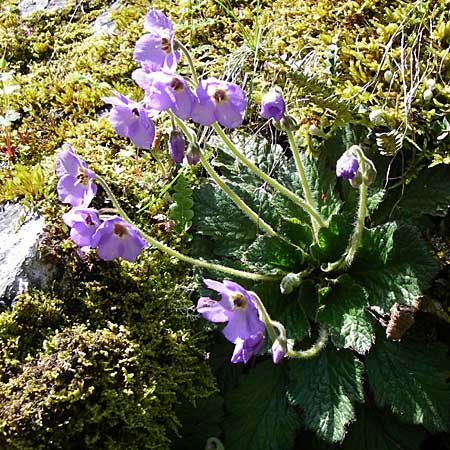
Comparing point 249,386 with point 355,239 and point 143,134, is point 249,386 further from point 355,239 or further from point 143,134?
point 143,134

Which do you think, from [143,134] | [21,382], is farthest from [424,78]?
[21,382]

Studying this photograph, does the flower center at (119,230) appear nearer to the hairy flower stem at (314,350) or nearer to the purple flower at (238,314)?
the purple flower at (238,314)

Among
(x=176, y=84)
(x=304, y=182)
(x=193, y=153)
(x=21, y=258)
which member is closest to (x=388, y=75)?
(x=304, y=182)

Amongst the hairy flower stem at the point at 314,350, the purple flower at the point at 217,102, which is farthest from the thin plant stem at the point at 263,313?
the purple flower at the point at 217,102

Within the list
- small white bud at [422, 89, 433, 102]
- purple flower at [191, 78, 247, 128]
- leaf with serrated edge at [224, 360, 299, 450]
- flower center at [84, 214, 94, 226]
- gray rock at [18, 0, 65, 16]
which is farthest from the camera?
gray rock at [18, 0, 65, 16]

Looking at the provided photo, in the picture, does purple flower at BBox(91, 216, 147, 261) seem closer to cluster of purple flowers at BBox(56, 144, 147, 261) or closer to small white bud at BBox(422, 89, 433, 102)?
cluster of purple flowers at BBox(56, 144, 147, 261)

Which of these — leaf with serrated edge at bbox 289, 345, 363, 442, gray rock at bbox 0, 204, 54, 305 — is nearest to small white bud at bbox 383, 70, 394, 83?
leaf with serrated edge at bbox 289, 345, 363, 442

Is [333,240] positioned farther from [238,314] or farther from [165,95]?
[165,95]
